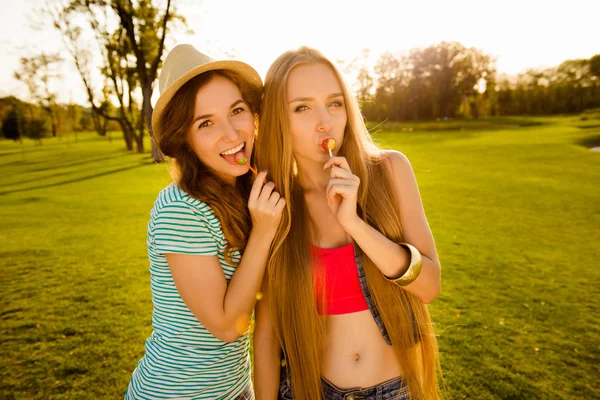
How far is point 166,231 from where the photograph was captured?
175 cm

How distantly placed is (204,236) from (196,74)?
2.84 ft

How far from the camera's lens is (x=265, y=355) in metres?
2.10

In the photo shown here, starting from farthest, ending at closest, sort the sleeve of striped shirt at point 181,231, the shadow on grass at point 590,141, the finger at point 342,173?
the shadow on grass at point 590,141, the finger at point 342,173, the sleeve of striped shirt at point 181,231

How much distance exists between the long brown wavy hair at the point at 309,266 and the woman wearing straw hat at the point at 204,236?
185 millimetres

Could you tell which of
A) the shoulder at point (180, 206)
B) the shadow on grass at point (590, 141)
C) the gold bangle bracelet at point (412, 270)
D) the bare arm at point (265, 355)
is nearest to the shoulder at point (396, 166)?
the gold bangle bracelet at point (412, 270)

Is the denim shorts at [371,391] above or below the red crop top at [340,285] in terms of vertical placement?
below

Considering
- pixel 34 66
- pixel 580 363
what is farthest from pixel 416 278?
pixel 34 66

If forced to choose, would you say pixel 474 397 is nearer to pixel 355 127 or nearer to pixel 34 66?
A: pixel 355 127

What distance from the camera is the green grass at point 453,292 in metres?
4.09

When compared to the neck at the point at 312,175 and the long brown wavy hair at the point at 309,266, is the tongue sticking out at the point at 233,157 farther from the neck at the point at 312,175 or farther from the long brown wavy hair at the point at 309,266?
the neck at the point at 312,175

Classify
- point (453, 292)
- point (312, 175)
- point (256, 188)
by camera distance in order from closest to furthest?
point (256, 188) < point (312, 175) < point (453, 292)

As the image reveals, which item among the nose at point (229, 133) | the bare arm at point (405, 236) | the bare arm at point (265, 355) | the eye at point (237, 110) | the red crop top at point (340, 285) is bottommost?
the bare arm at point (265, 355)

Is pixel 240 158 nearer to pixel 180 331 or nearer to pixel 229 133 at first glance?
pixel 229 133

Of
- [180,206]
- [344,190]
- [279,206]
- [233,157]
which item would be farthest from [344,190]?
[180,206]
